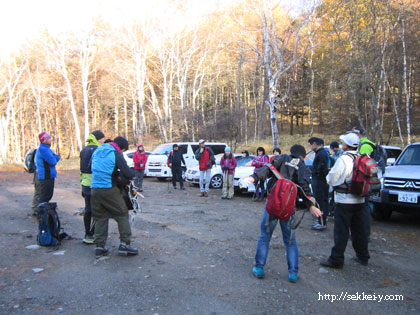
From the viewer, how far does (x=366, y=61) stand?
20094 mm

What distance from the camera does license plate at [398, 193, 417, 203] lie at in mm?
6880

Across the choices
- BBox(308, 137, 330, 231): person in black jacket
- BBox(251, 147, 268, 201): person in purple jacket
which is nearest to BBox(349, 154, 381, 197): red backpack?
BBox(308, 137, 330, 231): person in black jacket

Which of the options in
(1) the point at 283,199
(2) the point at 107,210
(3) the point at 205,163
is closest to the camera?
(1) the point at 283,199

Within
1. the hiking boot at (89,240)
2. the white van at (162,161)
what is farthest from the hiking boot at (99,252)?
the white van at (162,161)

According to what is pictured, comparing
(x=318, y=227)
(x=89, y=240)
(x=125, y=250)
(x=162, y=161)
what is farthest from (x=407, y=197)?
(x=162, y=161)

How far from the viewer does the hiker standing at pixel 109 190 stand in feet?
15.8

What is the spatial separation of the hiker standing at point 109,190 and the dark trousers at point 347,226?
3.02 metres

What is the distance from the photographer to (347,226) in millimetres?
4707

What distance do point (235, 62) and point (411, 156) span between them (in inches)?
903

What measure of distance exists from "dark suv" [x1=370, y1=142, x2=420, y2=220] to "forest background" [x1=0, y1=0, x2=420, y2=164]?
983cm

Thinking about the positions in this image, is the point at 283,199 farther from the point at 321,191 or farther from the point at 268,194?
the point at 321,191

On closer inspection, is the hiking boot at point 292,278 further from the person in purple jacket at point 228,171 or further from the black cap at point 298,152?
the person in purple jacket at point 228,171

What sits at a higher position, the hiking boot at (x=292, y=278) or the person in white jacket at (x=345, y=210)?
the person in white jacket at (x=345, y=210)

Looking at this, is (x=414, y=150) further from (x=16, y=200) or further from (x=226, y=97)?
(x=226, y=97)
